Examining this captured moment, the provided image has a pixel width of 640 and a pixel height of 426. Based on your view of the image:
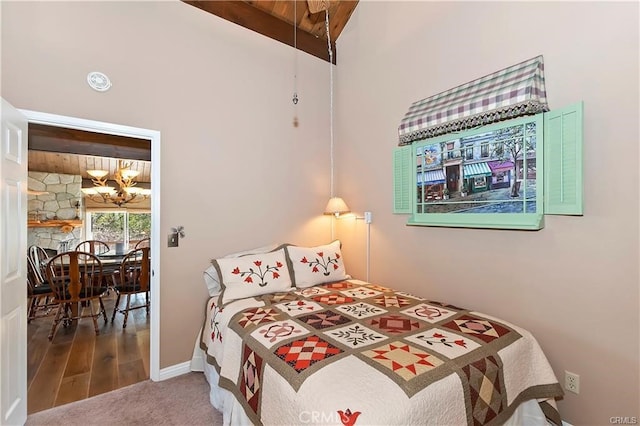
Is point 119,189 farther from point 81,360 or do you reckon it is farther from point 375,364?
point 375,364

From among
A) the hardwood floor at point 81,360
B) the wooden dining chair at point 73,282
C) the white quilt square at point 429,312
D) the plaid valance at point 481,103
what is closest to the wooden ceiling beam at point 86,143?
the wooden dining chair at point 73,282

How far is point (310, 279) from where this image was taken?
2.68 meters

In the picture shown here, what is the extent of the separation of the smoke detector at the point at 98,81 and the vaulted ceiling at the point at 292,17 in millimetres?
1006

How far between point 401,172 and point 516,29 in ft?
4.13

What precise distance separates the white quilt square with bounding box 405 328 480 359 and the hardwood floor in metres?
2.30

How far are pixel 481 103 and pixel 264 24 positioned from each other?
7.43 feet

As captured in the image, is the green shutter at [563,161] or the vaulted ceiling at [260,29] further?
the vaulted ceiling at [260,29]

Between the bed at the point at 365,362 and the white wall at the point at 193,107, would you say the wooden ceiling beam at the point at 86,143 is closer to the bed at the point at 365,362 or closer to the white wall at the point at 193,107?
the white wall at the point at 193,107

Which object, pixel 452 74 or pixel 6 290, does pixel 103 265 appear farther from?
pixel 452 74

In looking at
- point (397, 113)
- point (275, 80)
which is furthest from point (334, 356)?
point (275, 80)

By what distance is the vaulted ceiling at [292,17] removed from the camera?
2771mm

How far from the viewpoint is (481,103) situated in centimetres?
204

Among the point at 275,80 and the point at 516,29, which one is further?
the point at 275,80

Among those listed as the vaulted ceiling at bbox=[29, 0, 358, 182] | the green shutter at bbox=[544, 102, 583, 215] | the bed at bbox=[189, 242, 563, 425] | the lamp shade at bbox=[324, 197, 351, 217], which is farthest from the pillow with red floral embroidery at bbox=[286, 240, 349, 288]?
the vaulted ceiling at bbox=[29, 0, 358, 182]
